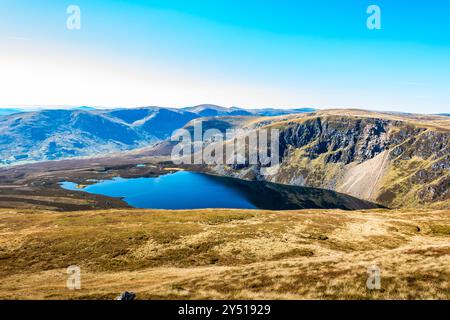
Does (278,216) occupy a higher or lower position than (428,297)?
lower

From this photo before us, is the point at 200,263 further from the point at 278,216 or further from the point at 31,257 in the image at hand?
the point at 278,216

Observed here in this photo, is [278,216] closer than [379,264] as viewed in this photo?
No

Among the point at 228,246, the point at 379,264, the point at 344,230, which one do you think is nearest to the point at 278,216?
the point at 344,230

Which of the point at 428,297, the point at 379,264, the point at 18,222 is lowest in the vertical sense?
the point at 18,222

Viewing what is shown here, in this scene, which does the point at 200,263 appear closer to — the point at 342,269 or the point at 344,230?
the point at 342,269

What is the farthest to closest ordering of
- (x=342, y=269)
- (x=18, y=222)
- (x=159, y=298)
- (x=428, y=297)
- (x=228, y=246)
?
(x=18, y=222) → (x=228, y=246) → (x=342, y=269) → (x=159, y=298) → (x=428, y=297)
